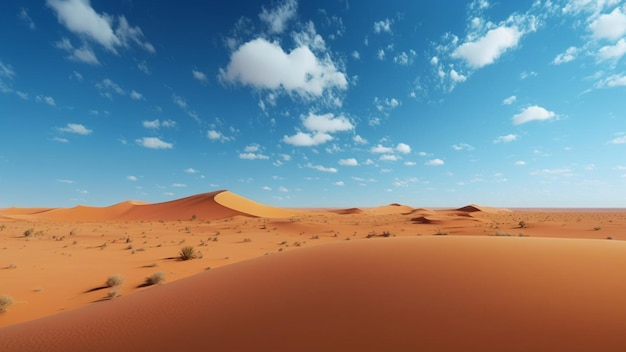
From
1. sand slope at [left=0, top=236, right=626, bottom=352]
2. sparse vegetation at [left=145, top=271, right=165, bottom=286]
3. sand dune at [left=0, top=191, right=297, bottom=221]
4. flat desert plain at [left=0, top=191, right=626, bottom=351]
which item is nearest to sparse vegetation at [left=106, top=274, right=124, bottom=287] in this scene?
flat desert plain at [left=0, top=191, right=626, bottom=351]

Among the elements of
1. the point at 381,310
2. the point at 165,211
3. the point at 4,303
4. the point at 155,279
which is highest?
the point at 165,211

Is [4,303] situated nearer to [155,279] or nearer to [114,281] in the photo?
[114,281]

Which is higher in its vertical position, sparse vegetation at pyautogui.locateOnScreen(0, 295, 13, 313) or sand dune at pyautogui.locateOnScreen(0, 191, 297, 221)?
sand dune at pyautogui.locateOnScreen(0, 191, 297, 221)

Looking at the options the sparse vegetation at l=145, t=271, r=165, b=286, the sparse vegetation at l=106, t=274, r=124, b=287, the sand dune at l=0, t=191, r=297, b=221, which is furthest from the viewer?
the sand dune at l=0, t=191, r=297, b=221

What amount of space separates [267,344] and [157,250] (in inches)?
618

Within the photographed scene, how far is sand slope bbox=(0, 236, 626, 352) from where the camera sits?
11.2 ft

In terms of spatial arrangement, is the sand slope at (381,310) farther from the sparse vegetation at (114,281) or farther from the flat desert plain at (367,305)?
the sparse vegetation at (114,281)

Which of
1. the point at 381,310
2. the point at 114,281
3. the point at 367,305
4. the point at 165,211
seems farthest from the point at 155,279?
the point at 165,211

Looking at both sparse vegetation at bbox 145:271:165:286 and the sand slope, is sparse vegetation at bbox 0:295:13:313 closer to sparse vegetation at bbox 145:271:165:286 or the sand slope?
the sand slope

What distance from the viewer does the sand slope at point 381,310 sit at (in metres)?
3.42

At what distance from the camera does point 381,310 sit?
423 centimetres

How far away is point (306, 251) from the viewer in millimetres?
9109

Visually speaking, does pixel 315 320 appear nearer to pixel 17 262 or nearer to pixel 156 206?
pixel 17 262

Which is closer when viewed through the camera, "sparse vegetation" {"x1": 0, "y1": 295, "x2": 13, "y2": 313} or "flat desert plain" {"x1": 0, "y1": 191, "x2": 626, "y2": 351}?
"flat desert plain" {"x1": 0, "y1": 191, "x2": 626, "y2": 351}
